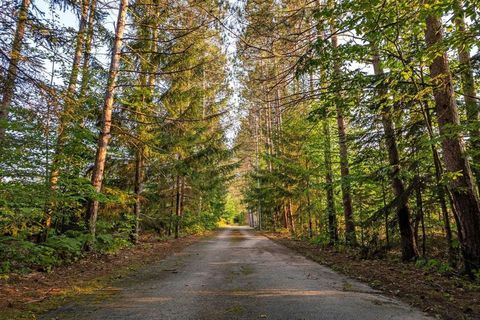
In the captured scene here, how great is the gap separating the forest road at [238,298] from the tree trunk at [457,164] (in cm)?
233

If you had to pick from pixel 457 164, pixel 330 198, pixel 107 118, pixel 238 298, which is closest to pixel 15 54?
pixel 107 118

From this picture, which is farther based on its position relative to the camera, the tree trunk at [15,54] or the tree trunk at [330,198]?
the tree trunk at [330,198]

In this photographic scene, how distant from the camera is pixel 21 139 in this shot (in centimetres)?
730

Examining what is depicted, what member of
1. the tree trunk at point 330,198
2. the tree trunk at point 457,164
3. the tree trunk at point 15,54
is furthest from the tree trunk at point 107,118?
the tree trunk at point 457,164

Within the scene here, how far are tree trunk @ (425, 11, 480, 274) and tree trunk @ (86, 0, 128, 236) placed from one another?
8.94m

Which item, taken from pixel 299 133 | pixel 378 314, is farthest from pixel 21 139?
pixel 299 133

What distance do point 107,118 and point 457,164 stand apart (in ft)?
31.9

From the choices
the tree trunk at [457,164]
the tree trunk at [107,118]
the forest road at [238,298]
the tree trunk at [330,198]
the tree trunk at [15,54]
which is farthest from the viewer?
the tree trunk at [330,198]

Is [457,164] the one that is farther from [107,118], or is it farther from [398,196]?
A: [107,118]

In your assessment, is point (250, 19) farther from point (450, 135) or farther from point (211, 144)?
point (211, 144)

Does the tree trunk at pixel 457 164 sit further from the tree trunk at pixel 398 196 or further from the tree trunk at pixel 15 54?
the tree trunk at pixel 15 54

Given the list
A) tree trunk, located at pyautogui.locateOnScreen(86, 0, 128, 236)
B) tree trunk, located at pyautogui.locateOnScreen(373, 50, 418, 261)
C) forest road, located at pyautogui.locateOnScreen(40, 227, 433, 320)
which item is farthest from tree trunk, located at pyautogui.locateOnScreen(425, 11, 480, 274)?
tree trunk, located at pyautogui.locateOnScreen(86, 0, 128, 236)

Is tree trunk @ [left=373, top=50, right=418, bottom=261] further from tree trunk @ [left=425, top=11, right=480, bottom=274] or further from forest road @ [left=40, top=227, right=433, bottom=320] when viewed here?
forest road @ [left=40, top=227, right=433, bottom=320]

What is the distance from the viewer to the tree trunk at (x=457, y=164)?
6.39 m
